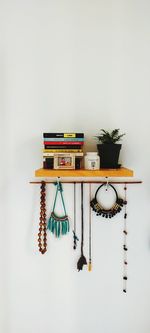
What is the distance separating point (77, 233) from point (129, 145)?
1.96ft

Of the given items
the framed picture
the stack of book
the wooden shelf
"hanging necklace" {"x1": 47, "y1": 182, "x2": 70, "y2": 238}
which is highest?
the stack of book

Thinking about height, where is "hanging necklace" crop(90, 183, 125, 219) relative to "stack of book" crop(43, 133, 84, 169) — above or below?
below

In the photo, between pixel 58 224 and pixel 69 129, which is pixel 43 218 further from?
pixel 69 129

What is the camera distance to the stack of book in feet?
3.99

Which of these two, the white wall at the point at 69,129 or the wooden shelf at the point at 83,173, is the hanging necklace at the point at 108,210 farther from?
the wooden shelf at the point at 83,173

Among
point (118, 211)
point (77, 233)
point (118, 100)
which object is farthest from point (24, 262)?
point (118, 100)

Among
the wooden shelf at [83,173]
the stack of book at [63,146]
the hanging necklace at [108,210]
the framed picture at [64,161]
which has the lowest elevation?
the hanging necklace at [108,210]

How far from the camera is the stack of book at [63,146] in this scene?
1.22m

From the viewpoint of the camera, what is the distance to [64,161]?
3.97ft

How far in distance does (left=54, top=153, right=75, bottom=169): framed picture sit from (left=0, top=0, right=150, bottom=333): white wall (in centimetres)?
22

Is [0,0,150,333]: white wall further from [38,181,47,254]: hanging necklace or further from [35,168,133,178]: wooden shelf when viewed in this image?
[35,168,133,178]: wooden shelf

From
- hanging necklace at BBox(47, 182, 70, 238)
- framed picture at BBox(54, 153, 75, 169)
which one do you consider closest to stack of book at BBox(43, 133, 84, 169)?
framed picture at BBox(54, 153, 75, 169)

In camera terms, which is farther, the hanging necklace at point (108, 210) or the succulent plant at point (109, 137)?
the hanging necklace at point (108, 210)

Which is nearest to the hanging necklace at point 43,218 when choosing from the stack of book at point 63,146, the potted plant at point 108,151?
the stack of book at point 63,146
